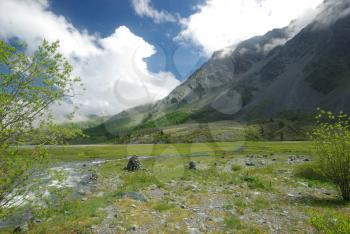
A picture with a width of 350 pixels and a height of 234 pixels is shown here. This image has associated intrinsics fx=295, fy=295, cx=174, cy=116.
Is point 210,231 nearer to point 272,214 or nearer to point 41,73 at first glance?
point 272,214

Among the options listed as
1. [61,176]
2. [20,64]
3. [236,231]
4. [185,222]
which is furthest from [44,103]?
[236,231]

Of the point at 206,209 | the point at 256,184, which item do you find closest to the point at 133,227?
the point at 206,209

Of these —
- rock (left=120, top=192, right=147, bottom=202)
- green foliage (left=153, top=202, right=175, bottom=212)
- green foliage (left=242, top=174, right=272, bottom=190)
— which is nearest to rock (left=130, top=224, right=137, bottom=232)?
green foliage (left=153, top=202, right=175, bottom=212)

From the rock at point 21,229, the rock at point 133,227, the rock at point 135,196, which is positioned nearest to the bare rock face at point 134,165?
the rock at point 135,196

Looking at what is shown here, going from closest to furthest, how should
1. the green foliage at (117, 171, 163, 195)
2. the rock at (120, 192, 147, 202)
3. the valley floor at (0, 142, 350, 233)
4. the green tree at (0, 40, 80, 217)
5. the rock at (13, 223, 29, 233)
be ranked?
the green tree at (0, 40, 80, 217) → the valley floor at (0, 142, 350, 233) → the rock at (13, 223, 29, 233) → the rock at (120, 192, 147, 202) → the green foliage at (117, 171, 163, 195)

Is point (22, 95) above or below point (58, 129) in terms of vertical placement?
above

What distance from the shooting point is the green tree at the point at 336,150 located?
19688 mm

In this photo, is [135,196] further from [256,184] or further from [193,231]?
[256,184]

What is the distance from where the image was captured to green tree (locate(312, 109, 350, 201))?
1969 cm

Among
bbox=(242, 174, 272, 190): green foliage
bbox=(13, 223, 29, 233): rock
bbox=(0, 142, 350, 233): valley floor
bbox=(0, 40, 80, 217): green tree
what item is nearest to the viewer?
bbox=(0, 40, 80, 217): green tree

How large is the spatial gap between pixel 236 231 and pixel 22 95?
40.1 ft

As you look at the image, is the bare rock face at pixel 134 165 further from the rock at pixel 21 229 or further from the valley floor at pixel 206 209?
the rock at pixel 21 229

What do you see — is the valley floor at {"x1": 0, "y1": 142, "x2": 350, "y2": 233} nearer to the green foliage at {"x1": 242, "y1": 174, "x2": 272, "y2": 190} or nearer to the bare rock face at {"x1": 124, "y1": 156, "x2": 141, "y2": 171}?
the green foliage at {"x1": 242, "y1": 174, "x2": 272, "y2": 190}

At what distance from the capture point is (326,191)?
2448cm
